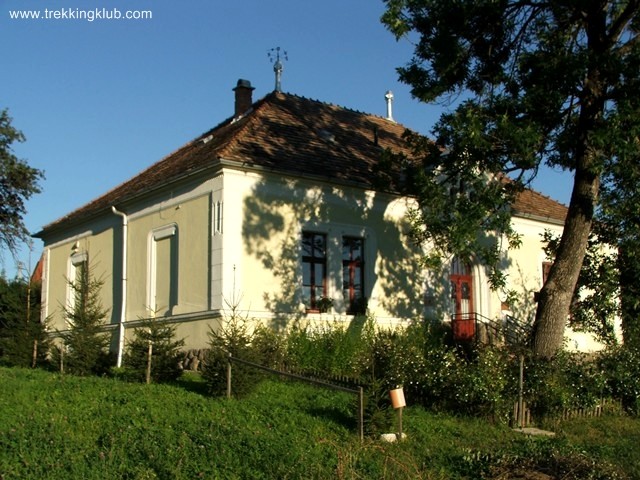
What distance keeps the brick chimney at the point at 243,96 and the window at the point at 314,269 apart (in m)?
6.13

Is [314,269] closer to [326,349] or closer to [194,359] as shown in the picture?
[326,349]

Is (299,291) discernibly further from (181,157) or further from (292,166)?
(181,157)

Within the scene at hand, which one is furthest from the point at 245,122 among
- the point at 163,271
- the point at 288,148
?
the point at 163,271

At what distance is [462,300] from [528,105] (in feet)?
29.3

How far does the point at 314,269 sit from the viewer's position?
21.0 metres

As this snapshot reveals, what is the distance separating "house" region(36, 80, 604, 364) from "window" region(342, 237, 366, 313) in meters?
0.03

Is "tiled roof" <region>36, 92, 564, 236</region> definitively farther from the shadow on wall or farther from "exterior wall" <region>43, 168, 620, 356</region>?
the shadow on wall

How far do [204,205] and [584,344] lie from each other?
13731mm

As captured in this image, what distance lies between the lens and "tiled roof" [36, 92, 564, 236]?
20578 mm

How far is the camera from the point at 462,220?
17.4 meters

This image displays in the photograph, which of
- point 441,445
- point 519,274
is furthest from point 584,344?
point 441,445

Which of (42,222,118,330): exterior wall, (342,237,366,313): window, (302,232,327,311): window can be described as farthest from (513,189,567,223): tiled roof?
(42,222,118,330): exterior wall

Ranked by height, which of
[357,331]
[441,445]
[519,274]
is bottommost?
[441,445]

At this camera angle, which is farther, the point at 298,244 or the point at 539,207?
the point at 539,207
